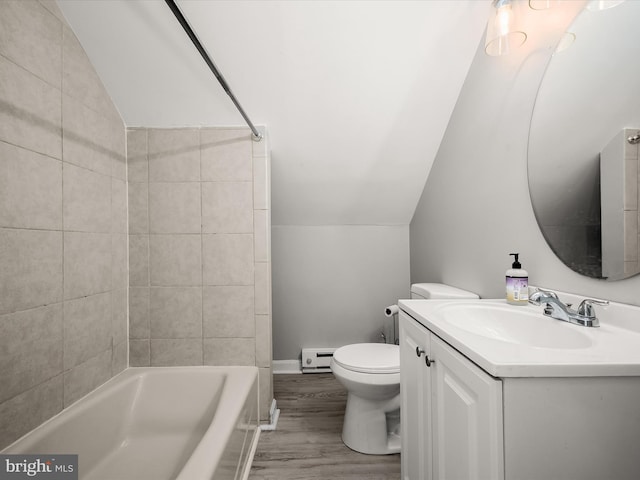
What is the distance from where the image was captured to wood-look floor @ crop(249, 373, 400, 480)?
1396 millimetres

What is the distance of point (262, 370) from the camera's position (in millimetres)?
1767

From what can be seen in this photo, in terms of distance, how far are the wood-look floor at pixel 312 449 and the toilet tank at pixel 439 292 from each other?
2.80 feet

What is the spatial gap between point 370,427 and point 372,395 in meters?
0.19

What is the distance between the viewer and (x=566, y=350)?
2.03 feet

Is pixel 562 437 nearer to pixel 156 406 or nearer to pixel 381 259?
pixel 156 406

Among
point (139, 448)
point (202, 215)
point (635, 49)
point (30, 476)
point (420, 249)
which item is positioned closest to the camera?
point (635, 49)

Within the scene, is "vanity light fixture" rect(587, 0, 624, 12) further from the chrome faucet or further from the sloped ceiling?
the chrome faucet

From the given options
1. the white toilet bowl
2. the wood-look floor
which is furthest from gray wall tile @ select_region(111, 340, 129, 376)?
the white toilet bowl

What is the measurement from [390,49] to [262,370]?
6.25 ft

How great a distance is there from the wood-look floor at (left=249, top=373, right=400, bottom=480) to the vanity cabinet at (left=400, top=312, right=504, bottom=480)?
0.29 metres

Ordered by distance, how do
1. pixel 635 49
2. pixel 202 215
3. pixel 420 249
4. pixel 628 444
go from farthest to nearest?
pixel 420 249
pixel 202 215
pixel 635 49
pixel 628 444

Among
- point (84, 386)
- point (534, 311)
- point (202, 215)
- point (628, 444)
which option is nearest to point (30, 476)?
point (84, 386)


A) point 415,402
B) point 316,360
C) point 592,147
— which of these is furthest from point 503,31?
point 316,360

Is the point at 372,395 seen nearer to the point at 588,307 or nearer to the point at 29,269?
the point at 588,307
